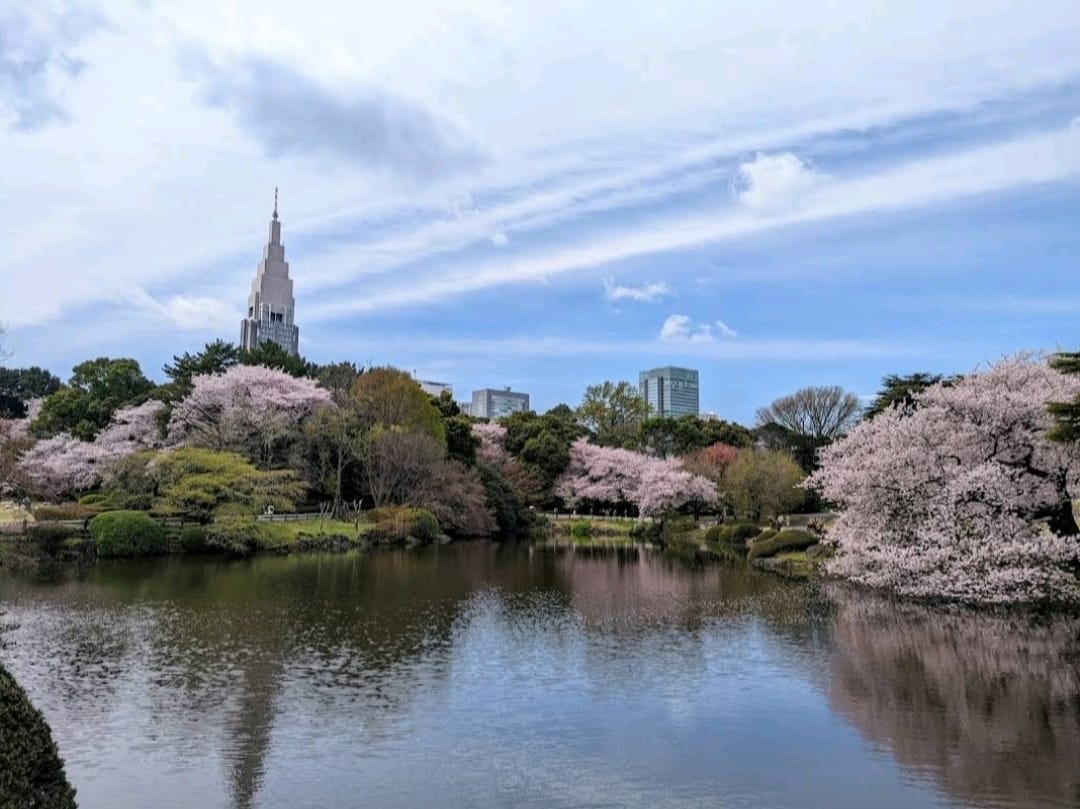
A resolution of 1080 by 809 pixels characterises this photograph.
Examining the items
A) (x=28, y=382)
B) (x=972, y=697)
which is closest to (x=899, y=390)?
(x=972, y=697)

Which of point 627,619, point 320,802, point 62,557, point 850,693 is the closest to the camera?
point 320,802

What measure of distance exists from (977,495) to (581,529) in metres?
33.4

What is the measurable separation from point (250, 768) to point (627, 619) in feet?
37.3

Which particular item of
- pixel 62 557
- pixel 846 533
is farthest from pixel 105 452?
pixel 846 533

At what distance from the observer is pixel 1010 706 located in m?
11.3

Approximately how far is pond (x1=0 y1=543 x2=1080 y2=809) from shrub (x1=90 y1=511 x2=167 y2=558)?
28.5 ft

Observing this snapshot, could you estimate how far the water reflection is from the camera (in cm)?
880

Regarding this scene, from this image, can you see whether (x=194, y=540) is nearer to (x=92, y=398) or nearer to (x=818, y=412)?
(x=92, y=398)

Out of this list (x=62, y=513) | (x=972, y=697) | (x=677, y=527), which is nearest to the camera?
(x=972, y=697)

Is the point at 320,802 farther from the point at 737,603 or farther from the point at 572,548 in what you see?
the point at 572,548

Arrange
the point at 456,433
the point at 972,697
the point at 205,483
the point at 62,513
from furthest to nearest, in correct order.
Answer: the point at 456,433, the point at 205,483, the point at 62,513, the point at 972,697

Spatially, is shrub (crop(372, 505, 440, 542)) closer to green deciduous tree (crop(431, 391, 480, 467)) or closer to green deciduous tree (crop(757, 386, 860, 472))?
green deciduous tree (crop(431, 391, 480, 467))

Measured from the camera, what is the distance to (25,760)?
4797 millimetres

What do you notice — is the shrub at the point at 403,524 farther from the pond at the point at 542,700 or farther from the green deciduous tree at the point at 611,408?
the green deciduous tree at the point at 611,408
